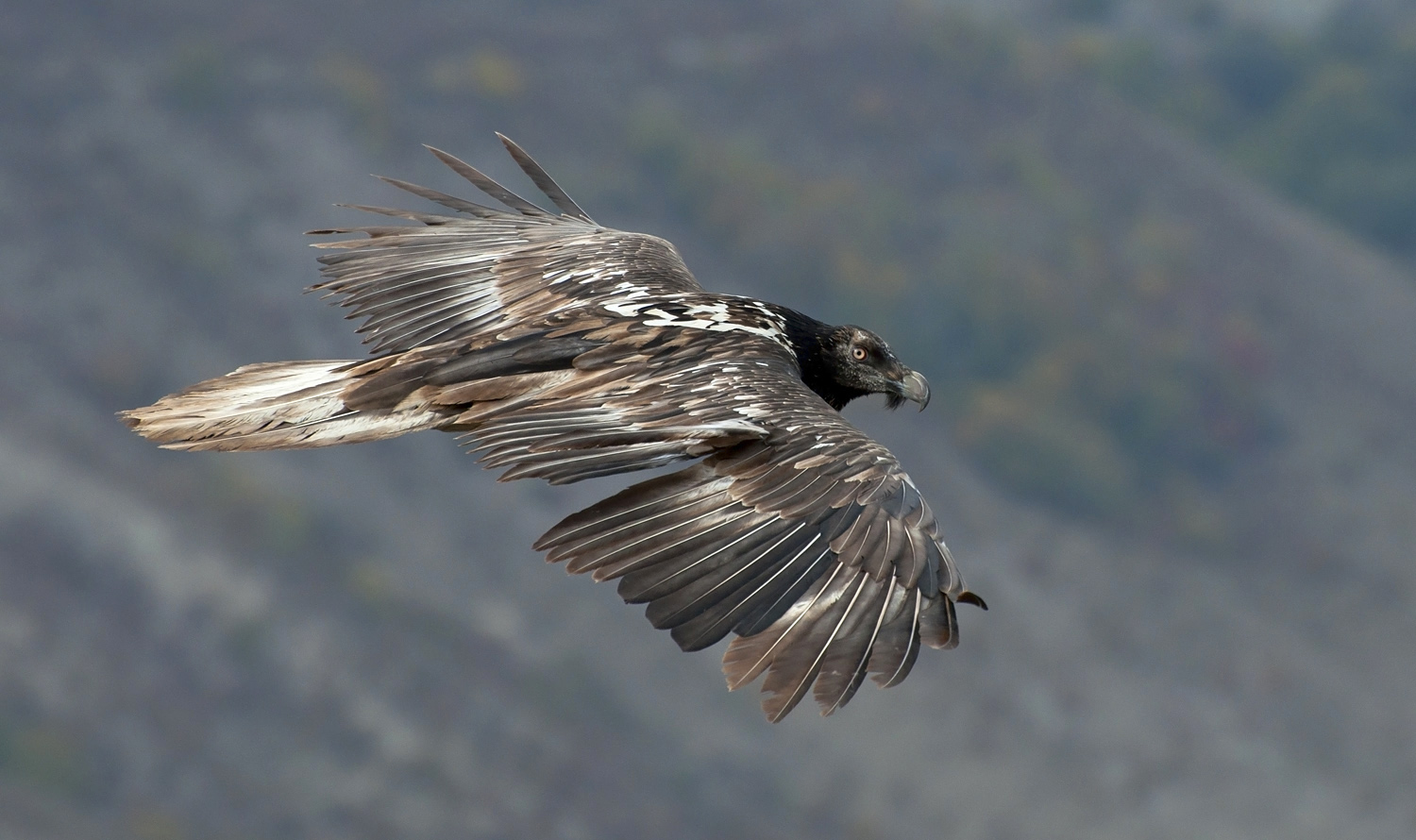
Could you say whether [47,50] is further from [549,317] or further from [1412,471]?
[549,317]

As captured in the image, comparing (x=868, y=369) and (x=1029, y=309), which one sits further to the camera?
(x=1029, y=309)

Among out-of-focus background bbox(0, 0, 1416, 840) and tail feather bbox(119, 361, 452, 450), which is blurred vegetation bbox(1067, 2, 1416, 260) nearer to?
out-of-focus background bbox(0, 0, 1416, 840)

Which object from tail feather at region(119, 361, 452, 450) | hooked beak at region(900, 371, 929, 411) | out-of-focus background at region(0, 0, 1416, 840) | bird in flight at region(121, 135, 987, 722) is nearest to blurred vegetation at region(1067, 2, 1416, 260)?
out-of-focus background at region(0, 0, 1416, 840)

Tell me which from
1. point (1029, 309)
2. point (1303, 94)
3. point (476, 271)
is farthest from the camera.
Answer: point (1303, 94)

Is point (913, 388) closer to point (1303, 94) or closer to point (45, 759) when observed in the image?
point (45, 759)

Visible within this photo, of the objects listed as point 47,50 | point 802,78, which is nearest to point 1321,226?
point 802,78

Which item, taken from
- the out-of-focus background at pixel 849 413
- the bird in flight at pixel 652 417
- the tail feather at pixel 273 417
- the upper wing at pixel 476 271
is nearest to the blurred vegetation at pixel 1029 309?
the out-of-focus background at pixel 849 413

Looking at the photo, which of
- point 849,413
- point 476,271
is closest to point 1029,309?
point 849,413
